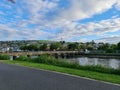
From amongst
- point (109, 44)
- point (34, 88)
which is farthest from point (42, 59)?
point (109, 44)

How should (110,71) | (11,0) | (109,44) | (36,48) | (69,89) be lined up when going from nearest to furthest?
(69,89), (110,71), (11,0), (109,44), (36,48)

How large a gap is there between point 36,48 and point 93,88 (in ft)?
597

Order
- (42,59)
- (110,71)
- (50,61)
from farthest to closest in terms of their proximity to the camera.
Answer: (42,59) → (50,61) → (110,71)

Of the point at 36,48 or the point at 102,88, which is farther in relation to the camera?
the point at 36,48

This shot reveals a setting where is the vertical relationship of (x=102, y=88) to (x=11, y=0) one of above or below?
below

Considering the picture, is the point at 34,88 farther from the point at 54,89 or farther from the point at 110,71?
the point at 110,71

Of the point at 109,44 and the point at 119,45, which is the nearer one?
the point at 119,45

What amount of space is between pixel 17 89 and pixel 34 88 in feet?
2.11

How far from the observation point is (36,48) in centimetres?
18900

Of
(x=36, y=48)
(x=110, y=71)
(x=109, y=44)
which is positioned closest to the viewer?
(x=110, y=71)

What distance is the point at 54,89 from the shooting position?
27.0 feet

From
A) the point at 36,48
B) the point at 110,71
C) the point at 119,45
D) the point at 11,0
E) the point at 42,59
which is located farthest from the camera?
the point at 36,48

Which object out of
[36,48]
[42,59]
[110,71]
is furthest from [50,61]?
[36,48]

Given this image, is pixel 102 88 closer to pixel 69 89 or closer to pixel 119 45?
pixel 69 89
